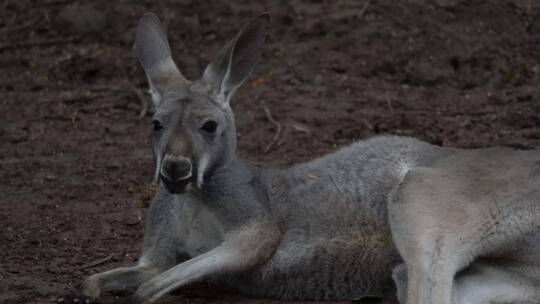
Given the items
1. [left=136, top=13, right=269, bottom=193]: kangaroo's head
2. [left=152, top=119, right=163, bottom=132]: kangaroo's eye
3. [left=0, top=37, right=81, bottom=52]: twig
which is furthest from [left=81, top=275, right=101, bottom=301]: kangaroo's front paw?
[left=0, top=37, right=81, bottom=52]: twig

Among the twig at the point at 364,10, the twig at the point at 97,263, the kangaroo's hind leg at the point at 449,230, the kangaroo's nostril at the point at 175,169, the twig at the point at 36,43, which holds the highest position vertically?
the kangaroo's nostril at the point at 175,169

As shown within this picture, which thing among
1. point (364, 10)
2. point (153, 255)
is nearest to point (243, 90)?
point (364, 10)

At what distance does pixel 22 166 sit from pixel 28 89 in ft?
5.12

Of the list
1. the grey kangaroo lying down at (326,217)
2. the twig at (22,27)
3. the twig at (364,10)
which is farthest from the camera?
the twig at (22,27)

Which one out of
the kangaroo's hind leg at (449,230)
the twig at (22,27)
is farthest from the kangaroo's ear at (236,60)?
the twig at (22,27)

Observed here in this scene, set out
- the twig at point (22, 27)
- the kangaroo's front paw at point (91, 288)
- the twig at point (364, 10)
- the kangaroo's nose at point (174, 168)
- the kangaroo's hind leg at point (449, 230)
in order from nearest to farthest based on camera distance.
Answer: the kangaroo's hind leg at point (449, 230)
the kangaroo's nose at point (174, 168)
the kangaroo's front paw at point (91, 288)
the twig at point (364, 10)
the twig at point (22, 27)

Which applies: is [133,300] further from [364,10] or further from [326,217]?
[364,10]

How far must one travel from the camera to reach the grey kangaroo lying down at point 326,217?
4.95 metres

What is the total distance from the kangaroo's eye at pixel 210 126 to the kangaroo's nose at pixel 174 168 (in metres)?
0.37

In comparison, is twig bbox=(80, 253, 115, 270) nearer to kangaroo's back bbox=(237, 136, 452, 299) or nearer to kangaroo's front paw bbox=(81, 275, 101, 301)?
kangaroo's front paw bbox=(81, 275, 101, 301)

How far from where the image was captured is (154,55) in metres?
6.27

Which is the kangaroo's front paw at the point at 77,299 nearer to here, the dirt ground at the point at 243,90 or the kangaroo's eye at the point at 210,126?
the dirt ground at the point at 243,90

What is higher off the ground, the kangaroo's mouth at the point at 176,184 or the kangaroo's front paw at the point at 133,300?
the kangaroo's mouth at the point at 176,184

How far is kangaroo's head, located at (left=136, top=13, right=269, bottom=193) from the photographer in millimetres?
5254
